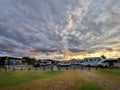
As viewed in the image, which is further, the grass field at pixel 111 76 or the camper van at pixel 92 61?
the camper van at pixel 92 61

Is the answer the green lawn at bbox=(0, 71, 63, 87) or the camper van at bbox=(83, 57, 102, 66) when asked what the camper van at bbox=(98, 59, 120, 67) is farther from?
the green lawn at bbox=(0, 71, 63, 87)

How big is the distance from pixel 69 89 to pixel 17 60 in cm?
7424

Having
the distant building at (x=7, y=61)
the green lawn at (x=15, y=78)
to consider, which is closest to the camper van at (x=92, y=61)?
the green lawn at (x=15, y=78)

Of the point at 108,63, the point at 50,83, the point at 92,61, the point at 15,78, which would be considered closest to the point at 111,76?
the point at 50,83

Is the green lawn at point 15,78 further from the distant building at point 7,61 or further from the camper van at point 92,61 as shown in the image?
the distant building at point 7,61

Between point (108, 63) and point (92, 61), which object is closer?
point (108, 63)

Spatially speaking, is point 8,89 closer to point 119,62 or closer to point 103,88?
point 103,88

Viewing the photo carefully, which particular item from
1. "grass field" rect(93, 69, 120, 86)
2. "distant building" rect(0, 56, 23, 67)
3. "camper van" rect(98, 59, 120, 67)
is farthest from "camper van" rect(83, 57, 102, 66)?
"distant building" rect(0, 56, 23, 67)

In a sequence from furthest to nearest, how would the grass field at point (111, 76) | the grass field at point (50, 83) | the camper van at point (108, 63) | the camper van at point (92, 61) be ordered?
1. the camper van at point (92, 61)
2. the camper van at point (108, 63)
3. the grass field at point (111, 76)
4. the grass field at point (50, 83)

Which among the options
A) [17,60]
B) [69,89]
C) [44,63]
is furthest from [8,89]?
[17,60]

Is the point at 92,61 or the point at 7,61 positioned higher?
the point at 7,61

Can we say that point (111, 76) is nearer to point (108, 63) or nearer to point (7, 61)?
point (108, 63)

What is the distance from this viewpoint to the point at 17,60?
8962cm

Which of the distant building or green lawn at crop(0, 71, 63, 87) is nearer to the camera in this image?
green lawn at crop(0, 71, 63, 87)
